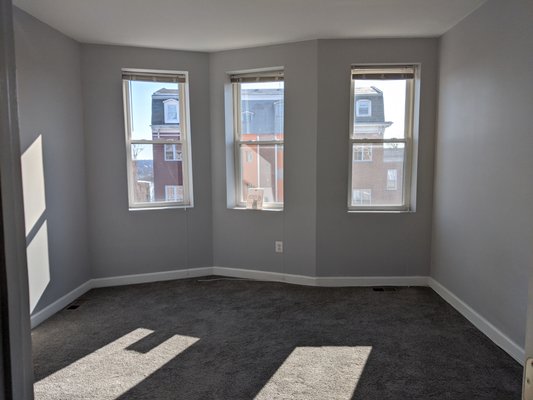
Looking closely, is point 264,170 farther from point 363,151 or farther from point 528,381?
point 528,381

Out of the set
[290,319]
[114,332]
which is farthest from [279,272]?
[114,332]

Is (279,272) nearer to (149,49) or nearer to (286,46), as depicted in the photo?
(286,46)

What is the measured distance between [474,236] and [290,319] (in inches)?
64.5

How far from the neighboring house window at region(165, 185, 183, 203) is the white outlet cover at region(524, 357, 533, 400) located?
3977 millimetres

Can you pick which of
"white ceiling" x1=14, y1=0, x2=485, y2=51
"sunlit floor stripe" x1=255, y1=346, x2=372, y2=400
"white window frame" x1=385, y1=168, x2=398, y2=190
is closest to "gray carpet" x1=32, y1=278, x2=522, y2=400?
"sunlit floor stripe" x1=255, y1=346, x2=372, y2=400

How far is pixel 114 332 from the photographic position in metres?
2.95

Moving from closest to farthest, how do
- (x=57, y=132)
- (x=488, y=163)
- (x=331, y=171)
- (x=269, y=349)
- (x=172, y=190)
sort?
1. (x=269, y=349)
2. (x=488, y=163)
3. (x=57, y=132)
4. (x=331, y=171)
5. (x=172, y=190)

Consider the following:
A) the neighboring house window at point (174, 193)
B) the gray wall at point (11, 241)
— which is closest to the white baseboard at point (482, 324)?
the gray wall at point (11, 241)

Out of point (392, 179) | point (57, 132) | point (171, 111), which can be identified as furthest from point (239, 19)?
point (392, 179)

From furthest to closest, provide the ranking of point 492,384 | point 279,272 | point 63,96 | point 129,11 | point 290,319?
point 279,272 → point 63,96 → point 290,319 → point 129,11 → point 492,384

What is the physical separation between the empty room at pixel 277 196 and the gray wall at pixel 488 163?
0.02m

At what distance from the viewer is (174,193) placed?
14.0 ft

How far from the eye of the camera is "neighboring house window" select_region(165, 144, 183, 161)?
4189 mm

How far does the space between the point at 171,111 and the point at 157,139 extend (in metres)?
0.35
